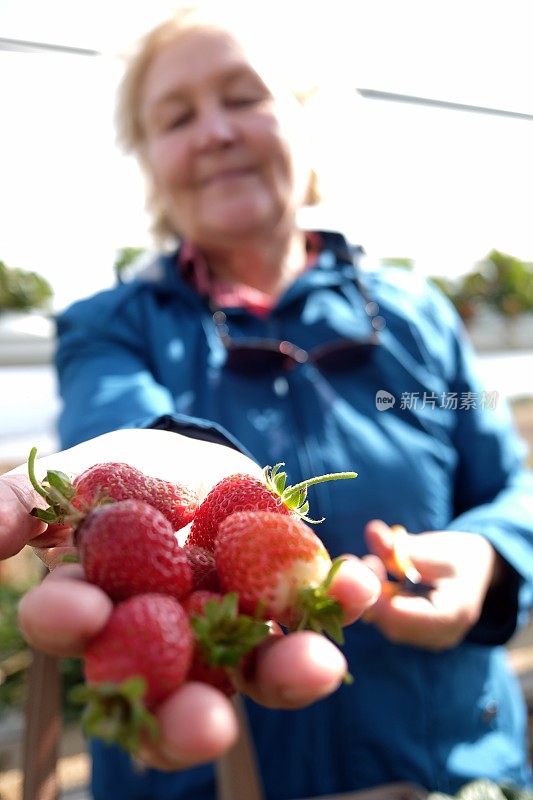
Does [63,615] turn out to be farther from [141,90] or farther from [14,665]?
Answer: [14,665]

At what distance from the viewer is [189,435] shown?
56 centimetres

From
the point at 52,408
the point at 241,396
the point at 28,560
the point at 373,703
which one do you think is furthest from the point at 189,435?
the point at 28,560

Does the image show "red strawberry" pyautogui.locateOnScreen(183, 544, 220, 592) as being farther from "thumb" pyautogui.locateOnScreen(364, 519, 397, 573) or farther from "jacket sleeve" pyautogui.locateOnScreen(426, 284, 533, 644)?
"jacket sleeve" pyautogui.locateOnScreen(426, 284, 533, 644)

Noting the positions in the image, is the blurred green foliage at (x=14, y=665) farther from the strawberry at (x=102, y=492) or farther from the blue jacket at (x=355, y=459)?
the strawberry at (x=102, y=492)

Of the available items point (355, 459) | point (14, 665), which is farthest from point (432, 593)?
point (14, 665)

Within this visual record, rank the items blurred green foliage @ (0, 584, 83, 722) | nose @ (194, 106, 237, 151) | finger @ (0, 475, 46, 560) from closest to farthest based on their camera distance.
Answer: finger @ (0, 475, 46, 560) → nose @ (194, 106, 237, 151) → blurred green foliage @ (0, 584, 83, 722)

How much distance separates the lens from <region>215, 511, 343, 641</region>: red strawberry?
0.37m

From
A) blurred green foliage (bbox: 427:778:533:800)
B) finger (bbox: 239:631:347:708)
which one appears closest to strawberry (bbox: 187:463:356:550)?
finger (bbox: 239:631:347:708)

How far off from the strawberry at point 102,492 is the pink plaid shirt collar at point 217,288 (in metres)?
0.42

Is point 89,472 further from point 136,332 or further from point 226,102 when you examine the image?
point 226,102

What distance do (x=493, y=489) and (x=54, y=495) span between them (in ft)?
2.02

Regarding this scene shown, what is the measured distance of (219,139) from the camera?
909 mm

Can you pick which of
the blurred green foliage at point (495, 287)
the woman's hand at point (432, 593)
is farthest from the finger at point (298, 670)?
the blurred green foliage at point (495, 287)

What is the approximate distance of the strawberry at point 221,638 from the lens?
33cm
